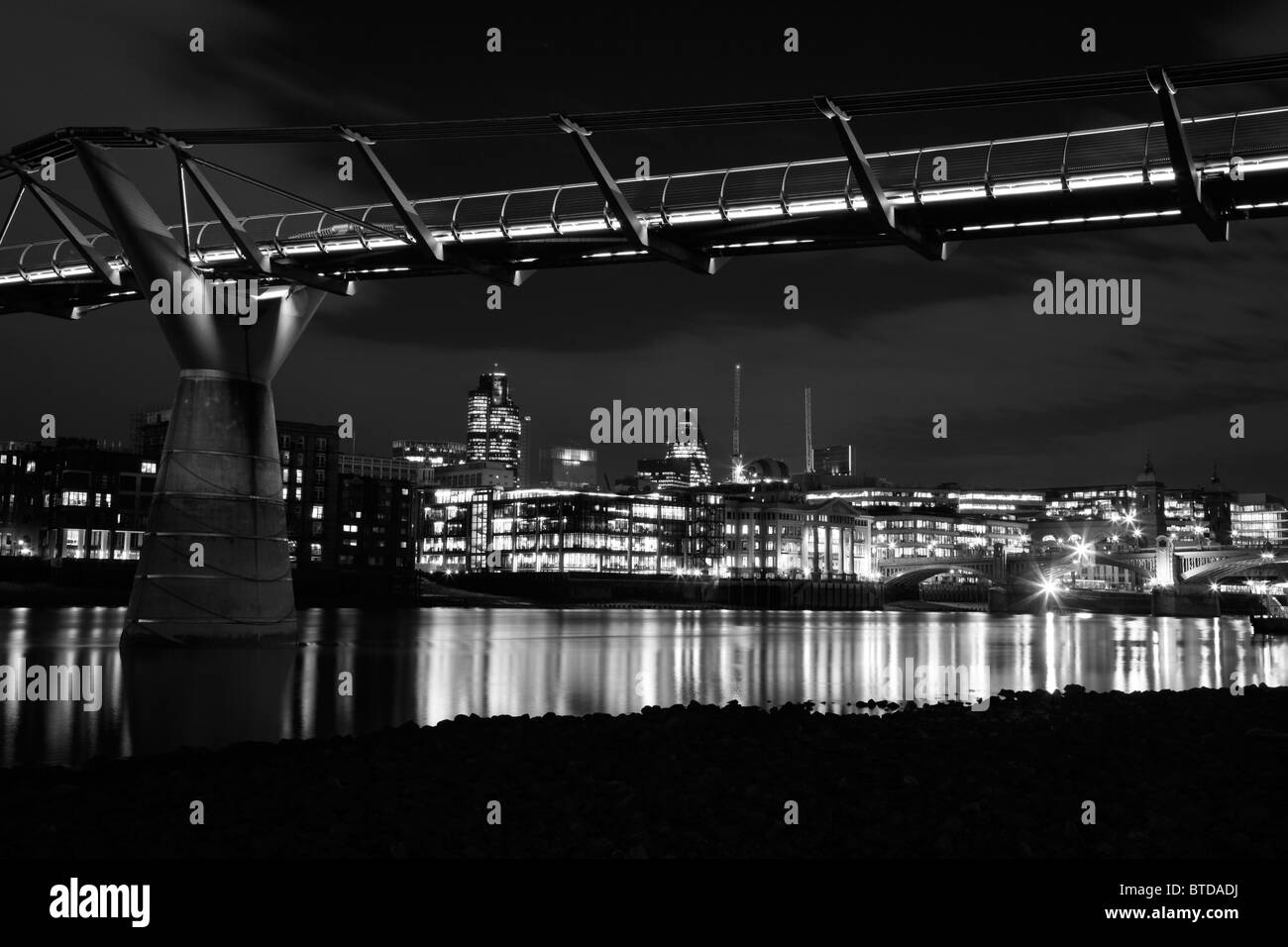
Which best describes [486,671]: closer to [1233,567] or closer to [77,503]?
[77,503]

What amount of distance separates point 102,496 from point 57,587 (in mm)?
36092

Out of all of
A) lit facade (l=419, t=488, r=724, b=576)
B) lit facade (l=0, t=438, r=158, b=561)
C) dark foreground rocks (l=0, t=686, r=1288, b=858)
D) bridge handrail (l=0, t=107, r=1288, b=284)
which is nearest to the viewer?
dark foreground rocks (l=0, t=686, r=1288, b=858)

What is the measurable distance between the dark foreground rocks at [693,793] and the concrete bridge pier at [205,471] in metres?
20.9

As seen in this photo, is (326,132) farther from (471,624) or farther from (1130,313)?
(471,624)

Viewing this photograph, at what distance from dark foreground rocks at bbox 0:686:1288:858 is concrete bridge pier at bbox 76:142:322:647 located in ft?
68.7

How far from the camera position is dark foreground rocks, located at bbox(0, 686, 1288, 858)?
1303 cm

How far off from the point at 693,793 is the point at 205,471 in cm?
2948

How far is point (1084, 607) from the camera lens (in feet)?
532

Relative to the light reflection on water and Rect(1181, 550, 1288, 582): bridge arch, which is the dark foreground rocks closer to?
the light reflection on water

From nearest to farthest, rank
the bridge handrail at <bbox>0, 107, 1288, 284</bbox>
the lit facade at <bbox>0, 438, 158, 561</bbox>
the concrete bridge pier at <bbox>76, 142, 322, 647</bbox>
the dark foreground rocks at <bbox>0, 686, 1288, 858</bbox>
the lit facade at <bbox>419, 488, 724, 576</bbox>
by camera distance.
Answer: the dark foreground rocks at <bbox>0, 686, 1288, 858</bbox> → the bridge handrail at <bbox>0, 107, 1288, 284</bbox> → the concrete bridge pier at <bbox>76, 142, 322, 647</bbox> → the lit facade at <bbox>0, 438, 158, 561</bbox> → the lit facade at <bbox>419, 488, 724, 576</bbox>

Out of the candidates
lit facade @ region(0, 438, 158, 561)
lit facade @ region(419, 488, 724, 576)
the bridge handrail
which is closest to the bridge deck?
the bridge handrail

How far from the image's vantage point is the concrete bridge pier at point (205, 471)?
3997 cm

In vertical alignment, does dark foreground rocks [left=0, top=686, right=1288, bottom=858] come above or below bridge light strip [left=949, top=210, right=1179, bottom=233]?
below

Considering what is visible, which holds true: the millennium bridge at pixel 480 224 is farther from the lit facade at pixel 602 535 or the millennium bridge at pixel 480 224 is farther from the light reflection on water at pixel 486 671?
the lit facade at pixel 602 535
